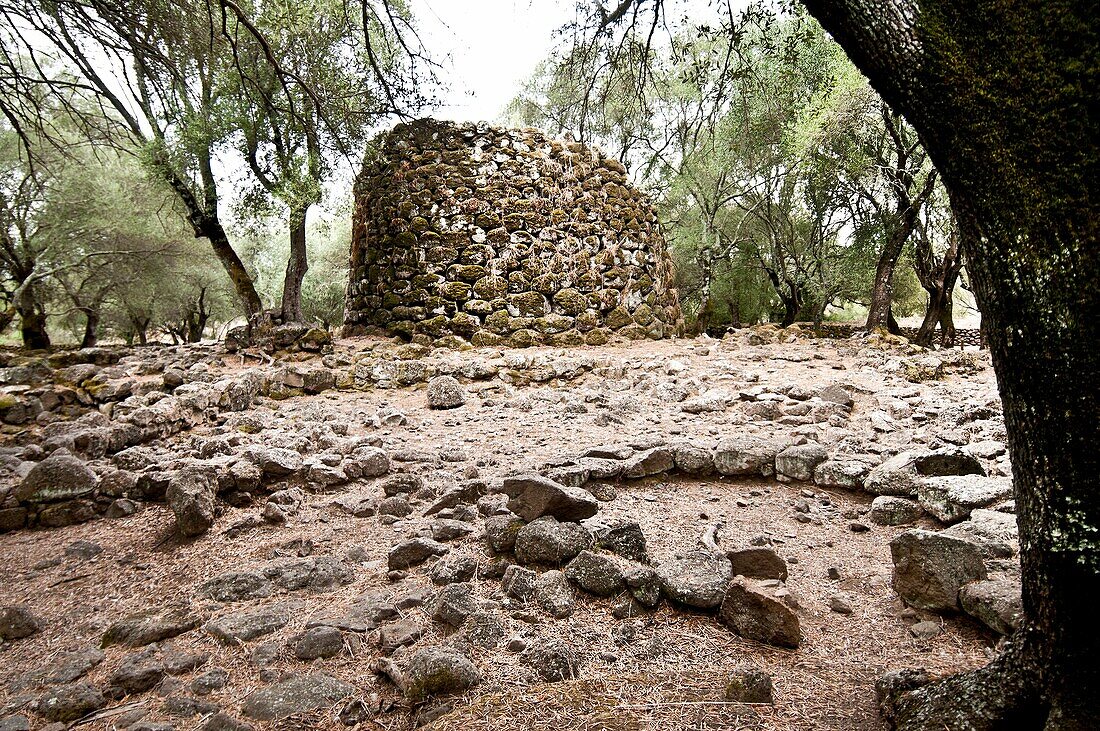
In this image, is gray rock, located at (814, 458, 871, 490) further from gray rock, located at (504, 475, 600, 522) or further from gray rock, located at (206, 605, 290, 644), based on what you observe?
gray rock, located at (206, 605, 290, 644)

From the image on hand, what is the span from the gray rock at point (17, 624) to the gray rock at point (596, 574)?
237 centimetres

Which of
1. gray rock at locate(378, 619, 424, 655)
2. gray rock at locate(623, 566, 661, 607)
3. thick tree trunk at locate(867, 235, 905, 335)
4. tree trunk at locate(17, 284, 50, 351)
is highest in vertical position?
thick tree trunk at locate(867, 235, 905, 335)

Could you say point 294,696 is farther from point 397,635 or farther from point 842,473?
point 842,473

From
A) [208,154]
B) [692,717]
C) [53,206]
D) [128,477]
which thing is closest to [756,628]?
[692,717]

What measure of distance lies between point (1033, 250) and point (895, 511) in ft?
7.35

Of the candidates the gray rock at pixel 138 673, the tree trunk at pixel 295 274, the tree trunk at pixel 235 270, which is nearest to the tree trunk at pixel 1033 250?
the gray rock at pixel 138 673

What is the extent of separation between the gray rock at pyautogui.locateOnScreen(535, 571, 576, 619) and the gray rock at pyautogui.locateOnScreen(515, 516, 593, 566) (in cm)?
11

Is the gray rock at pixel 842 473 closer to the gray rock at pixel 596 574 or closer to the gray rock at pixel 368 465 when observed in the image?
the gray rock at pixel 596 574

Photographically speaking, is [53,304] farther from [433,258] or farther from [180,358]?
[433,258]

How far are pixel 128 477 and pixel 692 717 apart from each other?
13.1 feet

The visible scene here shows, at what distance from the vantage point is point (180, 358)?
9.11 m

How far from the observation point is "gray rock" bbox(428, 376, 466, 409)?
248 inches

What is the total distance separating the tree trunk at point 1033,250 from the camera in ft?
3.87

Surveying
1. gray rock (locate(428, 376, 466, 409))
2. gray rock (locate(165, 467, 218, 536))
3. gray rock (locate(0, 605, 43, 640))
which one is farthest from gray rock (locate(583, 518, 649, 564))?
gray rock (locate(428, 376, 466, 409))
